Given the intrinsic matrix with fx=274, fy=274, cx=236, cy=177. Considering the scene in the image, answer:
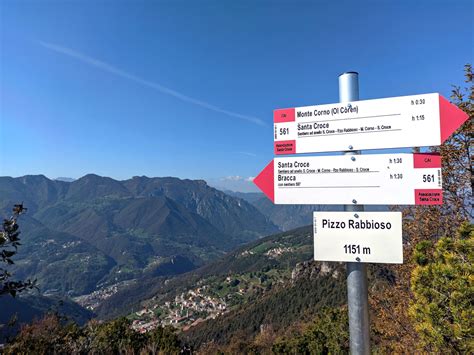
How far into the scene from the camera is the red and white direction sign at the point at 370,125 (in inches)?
90.1

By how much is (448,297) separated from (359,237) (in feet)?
8.01

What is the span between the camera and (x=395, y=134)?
7.72ft

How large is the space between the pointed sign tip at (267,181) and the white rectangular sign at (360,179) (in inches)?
2.2

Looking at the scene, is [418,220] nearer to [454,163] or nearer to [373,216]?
[454,163]

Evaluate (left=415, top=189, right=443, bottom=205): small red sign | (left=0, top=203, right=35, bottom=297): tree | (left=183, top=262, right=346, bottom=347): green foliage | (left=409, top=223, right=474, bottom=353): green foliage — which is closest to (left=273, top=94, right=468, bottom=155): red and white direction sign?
(left=415, top=189, right=443, bottom=205): small red sign

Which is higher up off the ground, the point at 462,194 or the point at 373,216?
the point at 462,194

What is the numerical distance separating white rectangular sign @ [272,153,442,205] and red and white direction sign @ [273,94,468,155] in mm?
118

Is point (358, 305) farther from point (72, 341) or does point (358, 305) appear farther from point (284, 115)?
point (72, 341)

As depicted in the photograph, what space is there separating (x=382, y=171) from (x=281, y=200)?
3.00 ft

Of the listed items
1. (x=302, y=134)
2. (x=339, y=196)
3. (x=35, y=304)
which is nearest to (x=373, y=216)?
(x=339, y=196)

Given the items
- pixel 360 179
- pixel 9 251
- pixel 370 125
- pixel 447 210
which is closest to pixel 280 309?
pixel 447 210

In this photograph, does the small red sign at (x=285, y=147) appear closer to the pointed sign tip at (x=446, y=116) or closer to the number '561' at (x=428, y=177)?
the number '561' at (x=428, y=177)

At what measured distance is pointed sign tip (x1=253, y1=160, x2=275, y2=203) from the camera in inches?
109

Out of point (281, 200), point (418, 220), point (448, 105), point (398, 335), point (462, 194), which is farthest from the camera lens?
point (398, 335)
